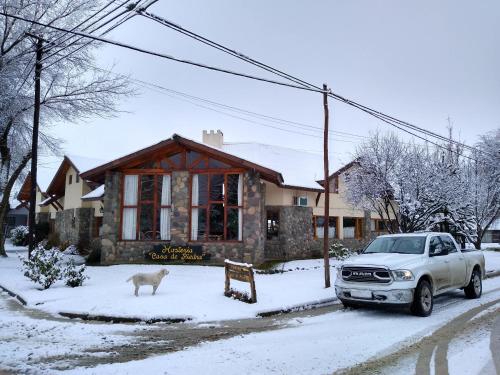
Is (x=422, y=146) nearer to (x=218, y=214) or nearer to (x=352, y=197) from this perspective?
(x=352, y=197)

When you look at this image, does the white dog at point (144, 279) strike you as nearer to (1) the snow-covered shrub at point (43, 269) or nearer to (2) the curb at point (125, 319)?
(2) the curb at point (125, 319)

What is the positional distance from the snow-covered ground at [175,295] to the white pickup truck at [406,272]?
1.70m

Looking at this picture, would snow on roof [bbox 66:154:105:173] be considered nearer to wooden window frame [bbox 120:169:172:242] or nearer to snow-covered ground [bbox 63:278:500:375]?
wooden window frame [bbox 120:169:172:242]

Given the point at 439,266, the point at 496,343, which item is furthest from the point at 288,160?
the point at 496,343

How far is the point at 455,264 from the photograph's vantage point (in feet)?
34.4

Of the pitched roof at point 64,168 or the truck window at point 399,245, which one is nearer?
the truck window at point 399,245

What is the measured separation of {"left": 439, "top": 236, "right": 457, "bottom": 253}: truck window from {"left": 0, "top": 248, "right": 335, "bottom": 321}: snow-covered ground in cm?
322

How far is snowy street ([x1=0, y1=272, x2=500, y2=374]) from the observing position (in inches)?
229

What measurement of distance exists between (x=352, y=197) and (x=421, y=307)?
438 inches

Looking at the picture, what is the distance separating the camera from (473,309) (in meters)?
9.80

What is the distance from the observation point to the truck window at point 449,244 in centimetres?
1076

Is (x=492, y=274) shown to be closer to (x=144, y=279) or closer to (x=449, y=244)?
(x=449, y=244)

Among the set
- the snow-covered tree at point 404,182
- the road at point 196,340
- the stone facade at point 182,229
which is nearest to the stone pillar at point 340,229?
the snow-covered tree at point 404,182

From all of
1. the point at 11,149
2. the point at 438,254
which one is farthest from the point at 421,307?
the point at 11,149
